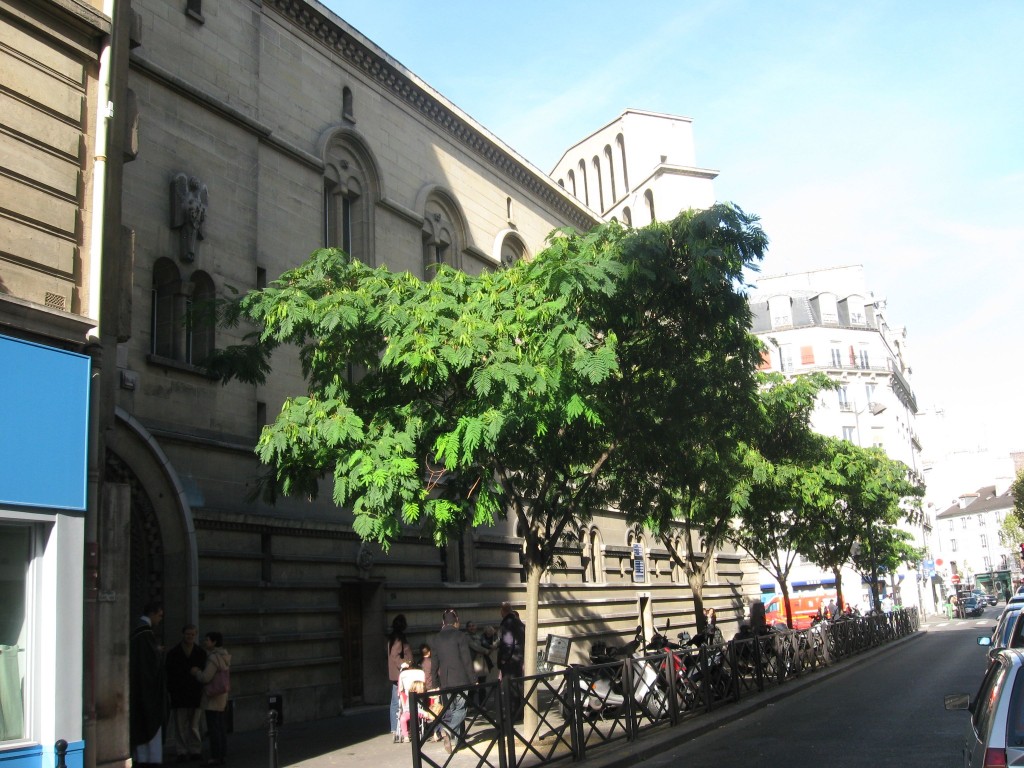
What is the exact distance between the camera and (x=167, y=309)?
15898 millimetres

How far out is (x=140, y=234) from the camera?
1534 cm

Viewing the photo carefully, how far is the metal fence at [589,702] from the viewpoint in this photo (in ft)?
34.4

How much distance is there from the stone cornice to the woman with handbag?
13144 millimetres

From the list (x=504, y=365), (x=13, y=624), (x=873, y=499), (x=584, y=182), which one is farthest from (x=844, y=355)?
(x=13, y=624)

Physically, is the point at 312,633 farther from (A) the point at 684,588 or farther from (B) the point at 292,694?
(A) the point at 684,588

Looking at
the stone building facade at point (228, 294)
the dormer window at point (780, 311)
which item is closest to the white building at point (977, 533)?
the dormer window at point (780, 311)

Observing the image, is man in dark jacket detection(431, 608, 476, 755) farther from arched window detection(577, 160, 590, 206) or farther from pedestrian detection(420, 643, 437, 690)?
arched window detection(577, 160, 590, 206)

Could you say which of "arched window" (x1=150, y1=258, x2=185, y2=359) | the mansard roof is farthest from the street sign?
the mansard roof

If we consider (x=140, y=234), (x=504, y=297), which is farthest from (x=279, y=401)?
(x=504, y=297)

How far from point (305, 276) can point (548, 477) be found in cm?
454

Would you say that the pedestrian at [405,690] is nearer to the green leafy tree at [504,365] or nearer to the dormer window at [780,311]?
the green leafy tree at [504,365]

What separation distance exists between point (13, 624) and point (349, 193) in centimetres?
1439

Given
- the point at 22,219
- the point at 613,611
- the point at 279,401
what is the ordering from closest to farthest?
the point at 22,219
the point at 279,401
the point at 613,611

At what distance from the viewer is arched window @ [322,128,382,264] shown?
20.8 metres
